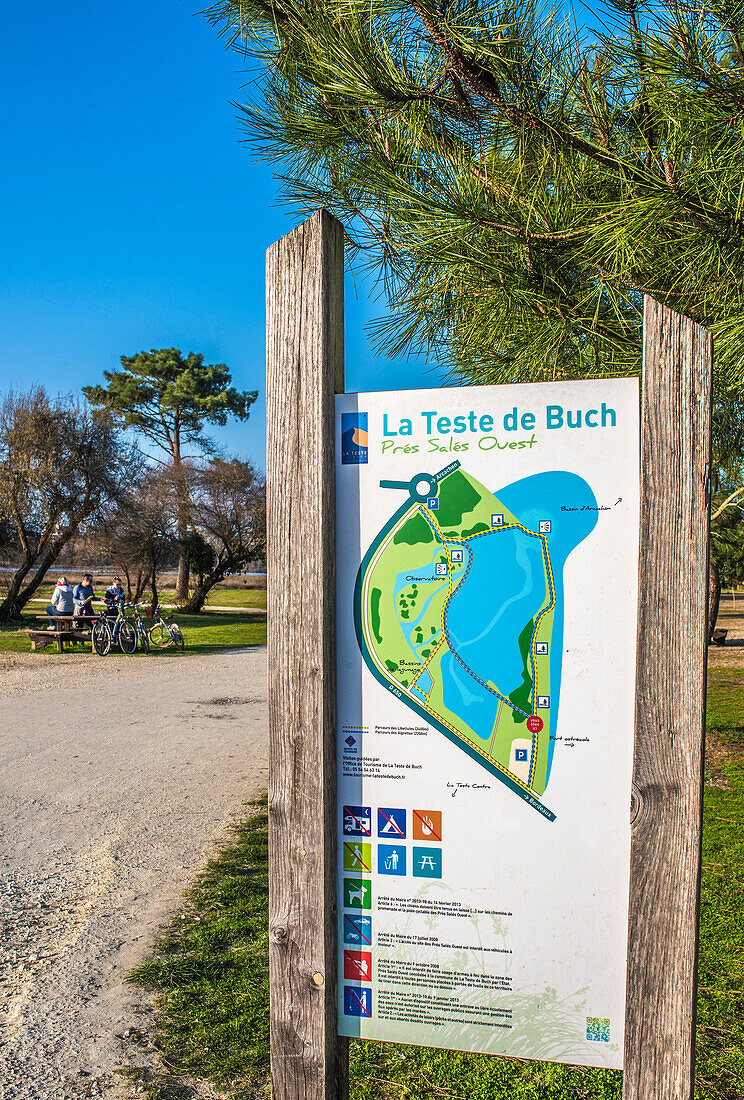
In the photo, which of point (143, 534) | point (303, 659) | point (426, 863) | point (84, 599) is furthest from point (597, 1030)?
point (143, 534)

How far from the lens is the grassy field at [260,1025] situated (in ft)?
Answer: 8.18

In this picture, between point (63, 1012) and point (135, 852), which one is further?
point (135, 852)

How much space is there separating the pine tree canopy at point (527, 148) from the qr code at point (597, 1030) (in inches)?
88.5

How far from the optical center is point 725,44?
2486 mm

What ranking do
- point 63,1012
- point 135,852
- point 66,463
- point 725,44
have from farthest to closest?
point 66,463
point 135,852
point 63,1012
point 725,44

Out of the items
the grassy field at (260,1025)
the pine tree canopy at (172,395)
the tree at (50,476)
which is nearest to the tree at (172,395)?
the pine tree canopy at (172,395)

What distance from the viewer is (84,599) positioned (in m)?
17.4

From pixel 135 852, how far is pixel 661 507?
4.22m

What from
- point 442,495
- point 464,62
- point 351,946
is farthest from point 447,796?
point 464,62

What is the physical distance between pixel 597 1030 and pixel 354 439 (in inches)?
61.2

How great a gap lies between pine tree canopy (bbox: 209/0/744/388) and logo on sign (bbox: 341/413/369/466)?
120 cm

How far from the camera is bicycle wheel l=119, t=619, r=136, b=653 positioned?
16.0m

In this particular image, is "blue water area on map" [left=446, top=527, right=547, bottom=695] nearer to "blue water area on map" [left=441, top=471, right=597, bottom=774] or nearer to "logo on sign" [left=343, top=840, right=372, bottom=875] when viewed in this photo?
"blue water area on map" [left=441, top=471, right=597, bottom=774]

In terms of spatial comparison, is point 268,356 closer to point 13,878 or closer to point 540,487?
point 540,487
